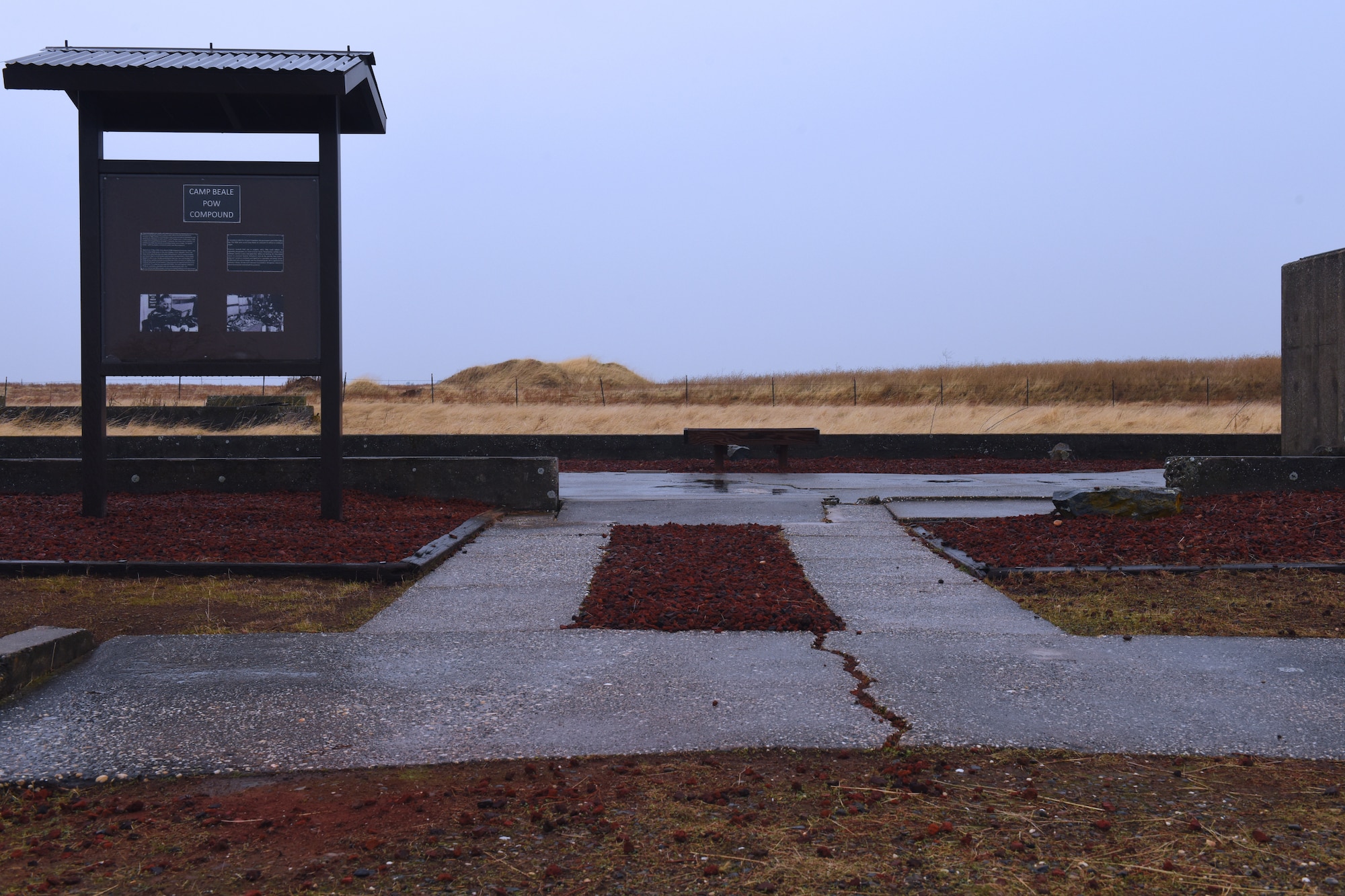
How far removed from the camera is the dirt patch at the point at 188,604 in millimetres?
5441

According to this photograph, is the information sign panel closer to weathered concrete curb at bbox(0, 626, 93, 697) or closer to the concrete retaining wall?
weathered concrete curb at bbox(0, 626, 93, 697)

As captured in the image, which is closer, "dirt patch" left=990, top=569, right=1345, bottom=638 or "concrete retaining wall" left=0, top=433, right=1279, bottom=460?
"dirt patch" left=990, top=569, right=1345, bottom=638

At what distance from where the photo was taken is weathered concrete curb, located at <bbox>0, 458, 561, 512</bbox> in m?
11.3

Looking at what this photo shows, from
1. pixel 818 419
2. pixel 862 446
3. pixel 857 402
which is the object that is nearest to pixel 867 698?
pixel 862 446

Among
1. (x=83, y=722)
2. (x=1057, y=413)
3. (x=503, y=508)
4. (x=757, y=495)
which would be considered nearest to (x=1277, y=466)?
(x=757, y=495)

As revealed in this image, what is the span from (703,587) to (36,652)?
3501 millimetres

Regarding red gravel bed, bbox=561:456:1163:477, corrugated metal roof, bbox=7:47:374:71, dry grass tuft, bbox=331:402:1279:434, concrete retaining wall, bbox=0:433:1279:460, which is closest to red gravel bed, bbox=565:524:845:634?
corrugated metal roof, bbox=7:47:374:71

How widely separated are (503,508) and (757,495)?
330 cm

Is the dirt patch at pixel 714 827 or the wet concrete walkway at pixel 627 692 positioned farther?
the wet concrete walkway at pixel 627 692

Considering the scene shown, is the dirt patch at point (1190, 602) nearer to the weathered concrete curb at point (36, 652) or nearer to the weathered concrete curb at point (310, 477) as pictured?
the weathered concrete curb at point (36, 652)

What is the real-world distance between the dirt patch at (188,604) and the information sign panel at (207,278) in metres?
3.69

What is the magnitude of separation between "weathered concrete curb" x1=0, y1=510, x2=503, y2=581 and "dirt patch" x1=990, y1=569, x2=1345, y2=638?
396 cm

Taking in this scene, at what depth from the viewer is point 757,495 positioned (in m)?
12.9

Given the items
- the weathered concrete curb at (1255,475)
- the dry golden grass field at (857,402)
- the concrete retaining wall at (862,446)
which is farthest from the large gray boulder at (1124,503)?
the dry golden grass field at (857,402)
